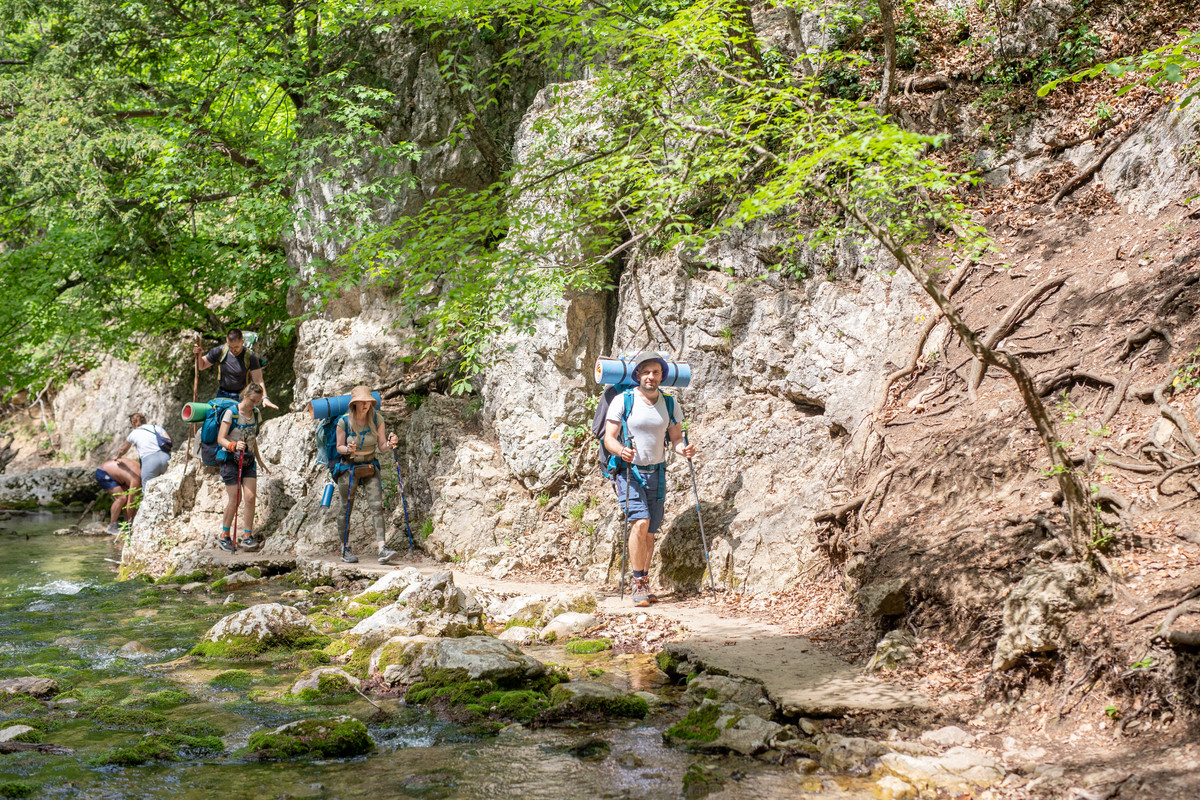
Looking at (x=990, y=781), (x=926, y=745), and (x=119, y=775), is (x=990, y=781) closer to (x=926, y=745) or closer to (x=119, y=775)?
(x=926, y=745)

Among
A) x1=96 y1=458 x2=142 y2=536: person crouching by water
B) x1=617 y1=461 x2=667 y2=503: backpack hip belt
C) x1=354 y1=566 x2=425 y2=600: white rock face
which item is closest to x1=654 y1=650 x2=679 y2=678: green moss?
x1=617 y1=461 x2=667 y2=503: backpack hip belt

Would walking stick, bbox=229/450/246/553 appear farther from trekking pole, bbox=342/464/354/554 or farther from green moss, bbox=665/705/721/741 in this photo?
green moss, bbox=665/705/721/741

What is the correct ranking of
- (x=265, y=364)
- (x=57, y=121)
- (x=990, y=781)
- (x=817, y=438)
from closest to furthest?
(x=990, y=781)
(x=817, y=438)
(x=57, y=121)
(x=265, y=364)

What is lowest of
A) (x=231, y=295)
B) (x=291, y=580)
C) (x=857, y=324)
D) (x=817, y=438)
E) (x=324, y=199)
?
(x=291, y=580)

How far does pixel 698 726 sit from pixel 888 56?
316 inches

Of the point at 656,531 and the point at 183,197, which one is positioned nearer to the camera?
the point at 656,531

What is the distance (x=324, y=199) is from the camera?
567 inches

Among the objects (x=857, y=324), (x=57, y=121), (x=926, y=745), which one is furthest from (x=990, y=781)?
(x=57, y=121)

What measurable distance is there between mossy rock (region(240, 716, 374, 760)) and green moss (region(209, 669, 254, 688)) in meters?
1.43

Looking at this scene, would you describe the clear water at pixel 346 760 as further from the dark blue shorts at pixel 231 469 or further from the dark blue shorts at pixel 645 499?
the dark blue shorts at pixel 231 469

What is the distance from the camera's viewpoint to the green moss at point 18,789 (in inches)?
160

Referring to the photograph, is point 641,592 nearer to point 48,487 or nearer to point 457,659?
point 457,659

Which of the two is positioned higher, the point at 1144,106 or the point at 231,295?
the point at 1144,106

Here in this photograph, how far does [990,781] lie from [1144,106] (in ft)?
27.0
